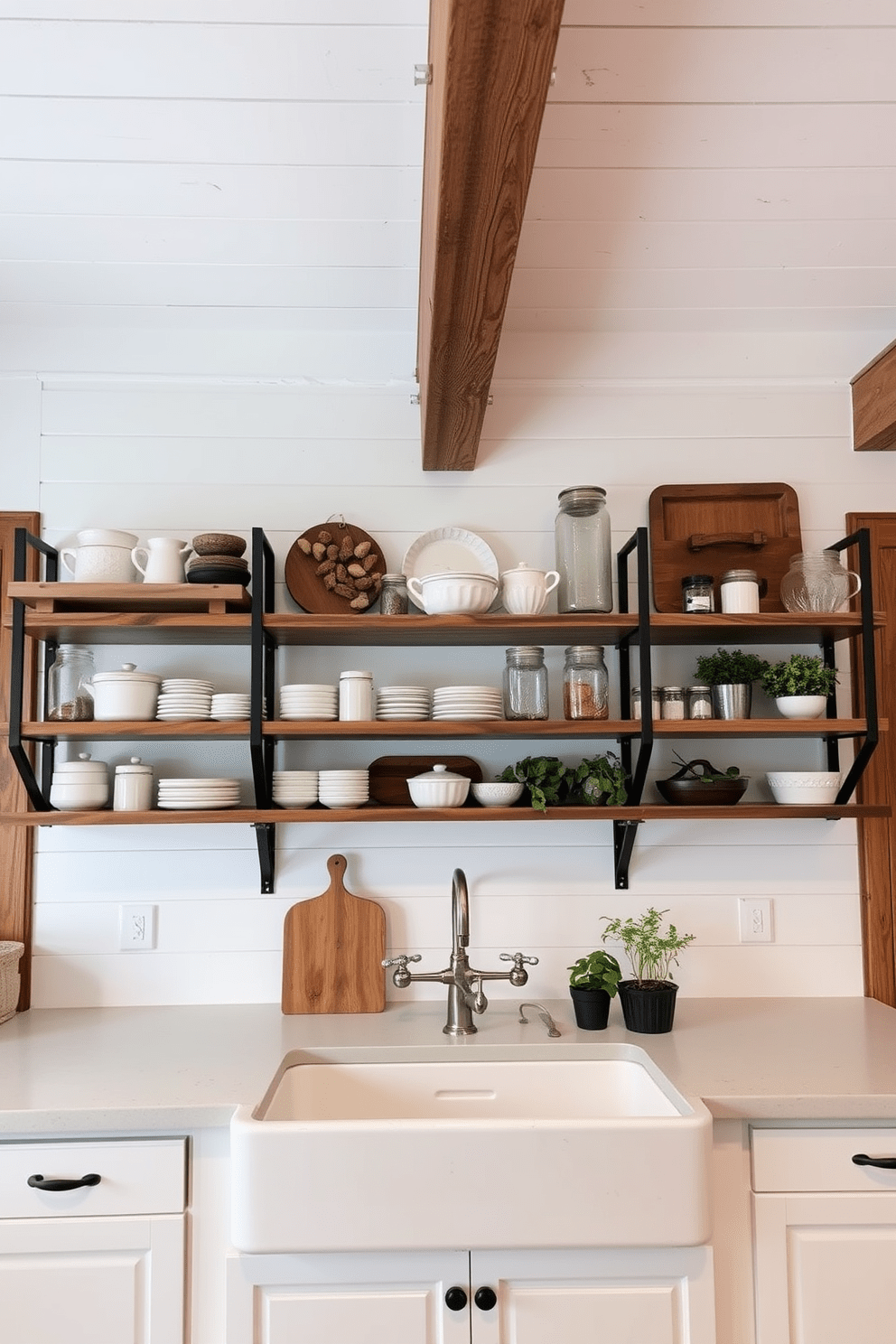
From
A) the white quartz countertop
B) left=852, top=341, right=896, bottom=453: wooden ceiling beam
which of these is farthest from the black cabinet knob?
left=852, top=341, right=896, bottom=453: wooden ceiling beam

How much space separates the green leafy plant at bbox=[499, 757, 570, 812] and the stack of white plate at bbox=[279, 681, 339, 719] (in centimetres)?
42

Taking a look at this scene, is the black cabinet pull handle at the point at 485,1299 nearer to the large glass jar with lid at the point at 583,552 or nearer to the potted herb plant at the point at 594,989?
the potted herb plant at the point at 594,989

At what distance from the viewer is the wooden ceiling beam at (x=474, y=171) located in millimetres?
1052

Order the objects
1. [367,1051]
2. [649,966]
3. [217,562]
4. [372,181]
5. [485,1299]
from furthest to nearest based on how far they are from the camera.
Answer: [649,966], [217,562], [367,1051], [372,181], [485,1299]

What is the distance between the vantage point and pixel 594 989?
2.00 m

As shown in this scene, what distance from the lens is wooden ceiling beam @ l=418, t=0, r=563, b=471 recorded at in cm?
105

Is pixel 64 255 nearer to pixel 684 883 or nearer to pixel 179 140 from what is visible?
pixel 179 140

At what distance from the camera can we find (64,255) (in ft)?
6.44

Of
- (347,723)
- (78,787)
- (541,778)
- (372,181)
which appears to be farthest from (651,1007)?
(372,181)

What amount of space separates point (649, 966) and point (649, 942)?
155mm

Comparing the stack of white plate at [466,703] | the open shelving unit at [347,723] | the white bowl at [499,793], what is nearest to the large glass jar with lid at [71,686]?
the open shelving unit at [347,723]

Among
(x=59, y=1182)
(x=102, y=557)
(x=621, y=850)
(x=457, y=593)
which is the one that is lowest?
(x=59, y=1182)

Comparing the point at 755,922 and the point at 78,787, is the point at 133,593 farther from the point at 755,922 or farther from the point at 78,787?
the point at 755,922

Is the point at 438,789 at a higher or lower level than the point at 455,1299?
higher
